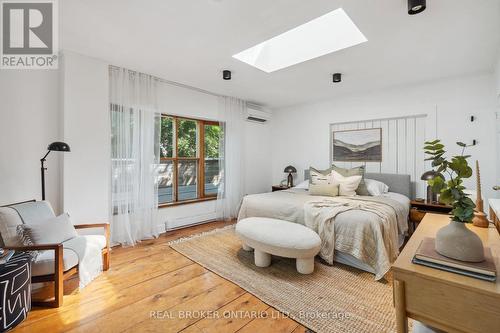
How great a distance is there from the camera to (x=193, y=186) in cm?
442

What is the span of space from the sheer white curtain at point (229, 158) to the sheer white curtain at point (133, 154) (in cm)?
133

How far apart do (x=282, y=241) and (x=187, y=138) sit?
111 inches

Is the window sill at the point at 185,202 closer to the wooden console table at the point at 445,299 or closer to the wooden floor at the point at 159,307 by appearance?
the wooden floor at the point at 159,307

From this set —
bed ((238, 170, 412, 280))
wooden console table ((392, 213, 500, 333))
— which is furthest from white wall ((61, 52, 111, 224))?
wooden console table ((392, 213, 500, 333))

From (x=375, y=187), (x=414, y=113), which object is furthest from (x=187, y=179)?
(x=414, y=113)

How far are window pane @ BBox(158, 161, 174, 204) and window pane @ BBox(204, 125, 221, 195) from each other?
729 mm

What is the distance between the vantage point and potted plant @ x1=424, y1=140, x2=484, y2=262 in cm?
95

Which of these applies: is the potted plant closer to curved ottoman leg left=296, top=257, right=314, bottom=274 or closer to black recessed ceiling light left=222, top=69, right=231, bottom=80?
curved ottoman leg left=296, top=257, right=314, bottom=274

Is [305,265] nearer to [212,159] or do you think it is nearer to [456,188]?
[456,188]

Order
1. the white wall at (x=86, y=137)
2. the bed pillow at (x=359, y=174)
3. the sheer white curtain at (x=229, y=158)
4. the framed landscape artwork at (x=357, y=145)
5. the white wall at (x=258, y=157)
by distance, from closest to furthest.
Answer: the white wall at (x=86, y=137) < the bed pillow at (x=359, y=174) < the framed landscape artwork at (x=357, y=145) < the sheer white curtain at (x=229, y=158) < the white wall at (x=258, y=157)

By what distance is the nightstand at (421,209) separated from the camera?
10.4 ft

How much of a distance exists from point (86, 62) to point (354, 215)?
3.72 metres

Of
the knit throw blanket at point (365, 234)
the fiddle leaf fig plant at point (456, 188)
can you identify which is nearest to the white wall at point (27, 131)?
the knit throw blanket at point (365, 234)

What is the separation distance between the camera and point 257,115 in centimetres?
512
